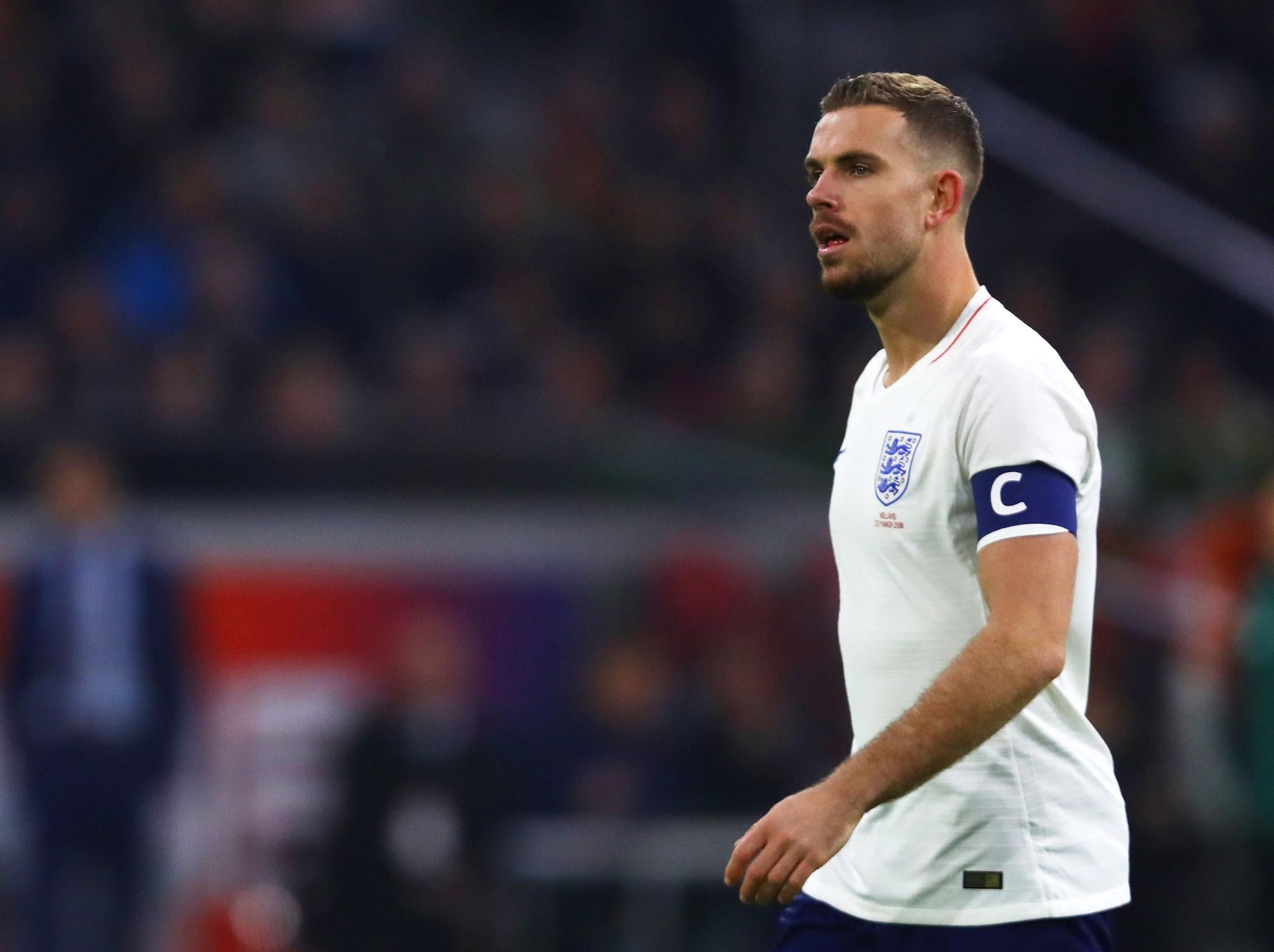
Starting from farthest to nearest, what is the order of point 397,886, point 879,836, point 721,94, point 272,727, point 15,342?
point 721,94 → point 15,342 → point 272,727 → point 397,886 → point 879,836

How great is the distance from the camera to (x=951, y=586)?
9.96 feet

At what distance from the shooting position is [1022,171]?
33.0 ft

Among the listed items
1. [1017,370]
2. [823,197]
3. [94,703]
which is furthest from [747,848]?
[94,703]

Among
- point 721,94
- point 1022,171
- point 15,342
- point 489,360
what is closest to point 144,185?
point 15,342

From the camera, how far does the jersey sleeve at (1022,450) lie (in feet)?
9.30

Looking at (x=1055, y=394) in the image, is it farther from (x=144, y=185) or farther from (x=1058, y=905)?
(x=144, y=185)

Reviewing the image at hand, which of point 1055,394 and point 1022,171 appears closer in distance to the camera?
point 1055,394

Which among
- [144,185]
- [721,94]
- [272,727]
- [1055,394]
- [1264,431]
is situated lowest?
[272,727]

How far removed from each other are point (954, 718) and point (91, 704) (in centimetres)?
523

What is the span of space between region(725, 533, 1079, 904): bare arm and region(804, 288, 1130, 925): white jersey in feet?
0.63

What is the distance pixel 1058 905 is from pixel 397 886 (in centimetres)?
435

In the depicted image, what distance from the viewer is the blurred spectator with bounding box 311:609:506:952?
7.00 metres

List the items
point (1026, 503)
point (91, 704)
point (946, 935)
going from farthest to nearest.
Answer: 1. point (91, 704)
2. point (946, 935)
3. point (1026, 503)

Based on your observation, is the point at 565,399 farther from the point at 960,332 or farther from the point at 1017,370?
the point at 1017,370
